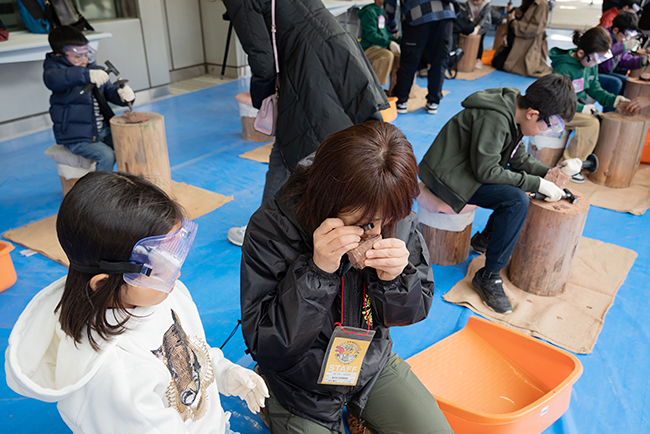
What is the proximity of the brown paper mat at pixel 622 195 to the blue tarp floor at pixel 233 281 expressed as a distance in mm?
104

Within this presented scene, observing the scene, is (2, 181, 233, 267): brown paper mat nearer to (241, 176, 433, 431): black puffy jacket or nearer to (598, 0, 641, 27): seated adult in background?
(241, 176, 433, 431): black puffy jacket

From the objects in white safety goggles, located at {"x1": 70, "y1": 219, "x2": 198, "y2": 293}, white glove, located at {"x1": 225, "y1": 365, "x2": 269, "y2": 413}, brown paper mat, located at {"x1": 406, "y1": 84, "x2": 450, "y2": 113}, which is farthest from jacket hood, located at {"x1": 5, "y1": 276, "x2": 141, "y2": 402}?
brown paper mat, located at {"x1": 406, "y1": 84, "x2": 450, "y2": 113}

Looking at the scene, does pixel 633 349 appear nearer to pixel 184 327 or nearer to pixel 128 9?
pixel 184 327

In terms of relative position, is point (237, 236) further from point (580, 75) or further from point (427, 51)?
point (427, 51)

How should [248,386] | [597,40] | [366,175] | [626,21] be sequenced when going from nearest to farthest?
[366,175], [248,386], [597,40], [626,21]

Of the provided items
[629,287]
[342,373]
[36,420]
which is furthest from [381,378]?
[629,287]

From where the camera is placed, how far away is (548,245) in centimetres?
257

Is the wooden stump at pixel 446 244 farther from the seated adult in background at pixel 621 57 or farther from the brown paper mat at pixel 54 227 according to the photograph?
the seated adult in background at pixel 621 57

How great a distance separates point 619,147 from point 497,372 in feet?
9.08

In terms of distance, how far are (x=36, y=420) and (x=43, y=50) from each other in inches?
138

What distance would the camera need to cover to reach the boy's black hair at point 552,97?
2.40 metres

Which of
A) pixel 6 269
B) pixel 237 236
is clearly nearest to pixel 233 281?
pixel 237 236

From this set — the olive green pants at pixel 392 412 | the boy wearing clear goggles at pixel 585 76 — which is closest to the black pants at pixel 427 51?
the boy wearing clear goggles at pixel 585 76

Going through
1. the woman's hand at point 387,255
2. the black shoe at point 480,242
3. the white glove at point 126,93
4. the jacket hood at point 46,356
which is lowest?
the black shoe at point 480,242
